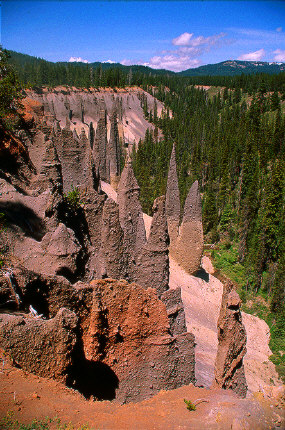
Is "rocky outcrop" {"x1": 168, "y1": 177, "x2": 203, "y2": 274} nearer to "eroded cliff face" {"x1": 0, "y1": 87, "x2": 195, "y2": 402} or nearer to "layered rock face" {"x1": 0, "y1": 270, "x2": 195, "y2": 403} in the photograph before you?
"eroded cliff face" {"x1": 0, "y1": 87, "x2": 195, "y2": 402}

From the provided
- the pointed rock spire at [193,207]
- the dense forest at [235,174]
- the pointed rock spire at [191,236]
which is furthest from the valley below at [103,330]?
the dense forest at [235,174]

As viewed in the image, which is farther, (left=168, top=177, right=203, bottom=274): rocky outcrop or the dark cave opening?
(left=168, top=177, right=203, bottom=274): rocky outcrop

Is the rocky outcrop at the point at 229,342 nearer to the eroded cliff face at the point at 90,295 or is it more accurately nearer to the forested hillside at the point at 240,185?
the eroded cliff face at the point at 90,295

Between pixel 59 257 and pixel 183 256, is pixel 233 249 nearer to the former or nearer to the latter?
pixel 183 256

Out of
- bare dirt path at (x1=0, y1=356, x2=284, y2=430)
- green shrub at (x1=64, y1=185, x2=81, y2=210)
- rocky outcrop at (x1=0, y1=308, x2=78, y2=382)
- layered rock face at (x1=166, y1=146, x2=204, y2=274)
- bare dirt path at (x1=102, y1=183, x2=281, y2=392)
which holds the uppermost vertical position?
green shrub at (x1=64, y1=185, x2=81, y2=210)

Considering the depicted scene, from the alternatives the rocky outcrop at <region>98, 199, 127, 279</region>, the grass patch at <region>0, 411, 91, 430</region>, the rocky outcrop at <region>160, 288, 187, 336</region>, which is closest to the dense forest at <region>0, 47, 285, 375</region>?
the rocky outcrop at <region>98, 199, 127, 279</region>

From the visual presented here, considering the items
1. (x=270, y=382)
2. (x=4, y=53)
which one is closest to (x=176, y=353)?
(x=270, y=382)
